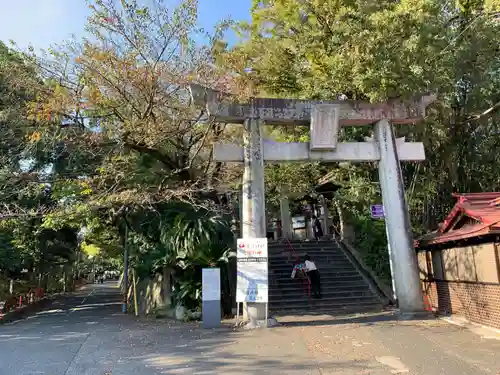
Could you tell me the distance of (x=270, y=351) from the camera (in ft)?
25.2

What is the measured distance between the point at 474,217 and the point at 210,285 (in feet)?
20.8

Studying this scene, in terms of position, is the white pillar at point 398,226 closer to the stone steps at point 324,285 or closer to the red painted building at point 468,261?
the red painted building at point 468,261

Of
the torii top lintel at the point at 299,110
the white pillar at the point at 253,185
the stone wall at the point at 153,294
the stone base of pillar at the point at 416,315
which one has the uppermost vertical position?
the torii top lintel at the point at 299,110

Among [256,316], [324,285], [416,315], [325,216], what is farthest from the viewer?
[325,216]

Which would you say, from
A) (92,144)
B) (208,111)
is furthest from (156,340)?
(92,144)

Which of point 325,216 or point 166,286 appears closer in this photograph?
point 166,286

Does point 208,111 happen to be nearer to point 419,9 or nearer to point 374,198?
point 419,9

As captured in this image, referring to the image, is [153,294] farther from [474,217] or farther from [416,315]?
[474,217]

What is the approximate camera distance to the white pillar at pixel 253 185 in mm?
11211

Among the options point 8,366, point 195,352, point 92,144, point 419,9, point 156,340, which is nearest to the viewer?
point 8,366

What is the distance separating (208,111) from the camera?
11109 millimetres

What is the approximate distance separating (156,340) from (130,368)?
7.71 feet

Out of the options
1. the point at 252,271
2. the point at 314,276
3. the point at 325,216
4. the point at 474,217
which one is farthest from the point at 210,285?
the point at 325,216

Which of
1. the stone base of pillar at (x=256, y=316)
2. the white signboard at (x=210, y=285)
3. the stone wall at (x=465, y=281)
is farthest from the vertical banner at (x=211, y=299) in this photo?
the stone wall at (x=465, y=281)
